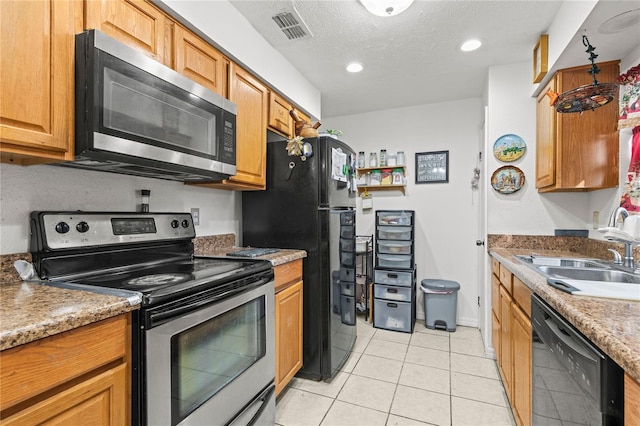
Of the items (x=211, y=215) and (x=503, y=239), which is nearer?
(x=211, y=215)

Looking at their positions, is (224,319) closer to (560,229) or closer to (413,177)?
(560,229)

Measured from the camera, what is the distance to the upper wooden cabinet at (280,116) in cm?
236

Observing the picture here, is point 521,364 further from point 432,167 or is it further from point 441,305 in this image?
point 432,167

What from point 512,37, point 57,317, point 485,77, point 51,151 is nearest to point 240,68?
point 51,151

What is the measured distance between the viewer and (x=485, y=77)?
9.30 feet

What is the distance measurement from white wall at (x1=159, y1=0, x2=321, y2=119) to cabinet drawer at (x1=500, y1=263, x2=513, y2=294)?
2077 mm

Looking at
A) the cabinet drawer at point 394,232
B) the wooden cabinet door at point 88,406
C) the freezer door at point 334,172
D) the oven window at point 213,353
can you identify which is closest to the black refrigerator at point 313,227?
the freezer door at point 334,172

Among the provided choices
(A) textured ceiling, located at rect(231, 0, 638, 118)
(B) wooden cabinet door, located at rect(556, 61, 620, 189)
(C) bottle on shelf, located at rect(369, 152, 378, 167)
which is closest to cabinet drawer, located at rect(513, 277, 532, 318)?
(B) wooden cabinet door, located at rect(556, 61, 620, 189)

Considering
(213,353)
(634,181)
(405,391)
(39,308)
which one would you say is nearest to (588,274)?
(634,181)

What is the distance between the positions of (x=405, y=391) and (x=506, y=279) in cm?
100

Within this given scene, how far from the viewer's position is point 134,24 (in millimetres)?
1333

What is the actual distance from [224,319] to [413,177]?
288cm

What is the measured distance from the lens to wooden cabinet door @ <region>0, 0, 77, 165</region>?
3.08ft

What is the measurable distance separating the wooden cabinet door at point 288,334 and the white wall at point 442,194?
1.92 metres
